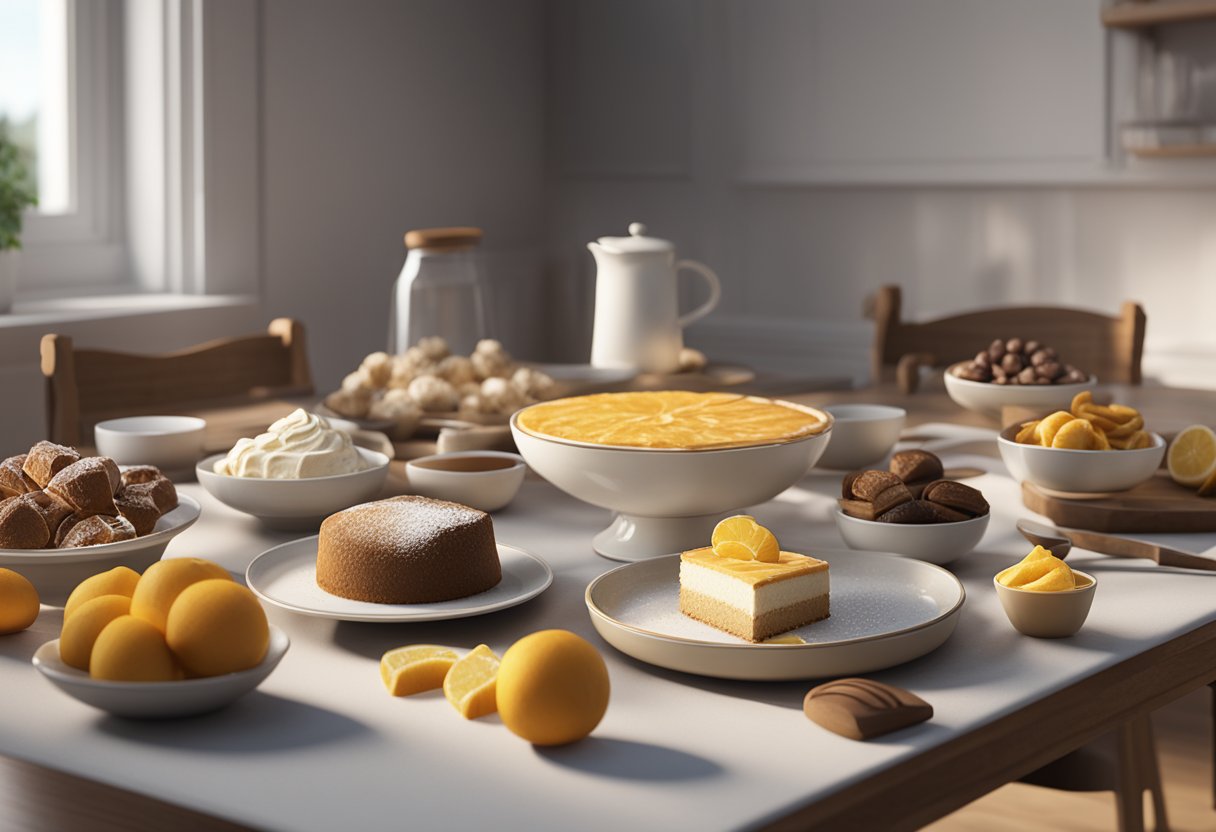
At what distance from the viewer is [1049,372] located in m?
1.81

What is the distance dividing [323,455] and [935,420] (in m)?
0.94

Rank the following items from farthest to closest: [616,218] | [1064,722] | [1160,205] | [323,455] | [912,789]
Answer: [616,218], [1160,205], [323,455], [1064,722], [912,789]

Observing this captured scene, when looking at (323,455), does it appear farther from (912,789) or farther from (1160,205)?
(1160,205)

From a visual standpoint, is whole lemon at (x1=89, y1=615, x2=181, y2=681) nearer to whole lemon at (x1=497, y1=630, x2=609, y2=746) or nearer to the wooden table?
the wooden table

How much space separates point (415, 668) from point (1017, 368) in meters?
1.22

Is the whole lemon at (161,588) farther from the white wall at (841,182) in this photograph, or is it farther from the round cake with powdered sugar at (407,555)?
the white wall at (841,182)

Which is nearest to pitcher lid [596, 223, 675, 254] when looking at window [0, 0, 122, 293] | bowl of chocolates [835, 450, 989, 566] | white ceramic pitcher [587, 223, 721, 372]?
white ceramic pitcher [587, 223, 721, 372]

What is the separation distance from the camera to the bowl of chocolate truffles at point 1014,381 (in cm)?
178

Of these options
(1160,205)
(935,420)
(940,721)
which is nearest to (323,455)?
(940,721)

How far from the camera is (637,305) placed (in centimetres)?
204

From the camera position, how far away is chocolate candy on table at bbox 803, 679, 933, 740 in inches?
29.0

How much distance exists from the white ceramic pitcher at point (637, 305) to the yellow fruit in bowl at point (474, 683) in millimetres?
1252

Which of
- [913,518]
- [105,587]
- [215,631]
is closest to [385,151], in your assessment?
[913,518]

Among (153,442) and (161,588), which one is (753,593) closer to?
(161,588)
